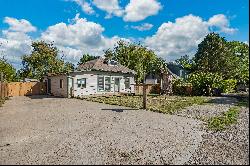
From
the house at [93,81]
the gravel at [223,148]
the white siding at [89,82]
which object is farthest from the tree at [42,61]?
the gravel at [223,148]

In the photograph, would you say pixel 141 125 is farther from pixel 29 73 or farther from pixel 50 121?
pixel 29 73

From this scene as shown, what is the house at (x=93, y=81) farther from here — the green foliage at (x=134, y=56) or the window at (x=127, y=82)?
the green foliage at (x=134, y=56)

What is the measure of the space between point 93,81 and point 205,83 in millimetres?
13328

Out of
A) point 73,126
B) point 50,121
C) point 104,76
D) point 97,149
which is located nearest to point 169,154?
point 97,149

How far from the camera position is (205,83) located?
30.6 metres

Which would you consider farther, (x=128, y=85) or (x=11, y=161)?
(x=128, y=85)

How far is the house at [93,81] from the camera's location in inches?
1123

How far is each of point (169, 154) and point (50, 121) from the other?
7166 mm

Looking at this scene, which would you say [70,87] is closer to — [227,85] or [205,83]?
[205,83]

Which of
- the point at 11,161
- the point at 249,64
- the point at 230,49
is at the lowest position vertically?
the point at 11,161

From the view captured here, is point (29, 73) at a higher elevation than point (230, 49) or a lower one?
lower

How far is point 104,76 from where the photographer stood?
31266 millimetres

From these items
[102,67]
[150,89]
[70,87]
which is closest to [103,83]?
[102,67]

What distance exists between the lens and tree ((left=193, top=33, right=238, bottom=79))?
50875 mm
